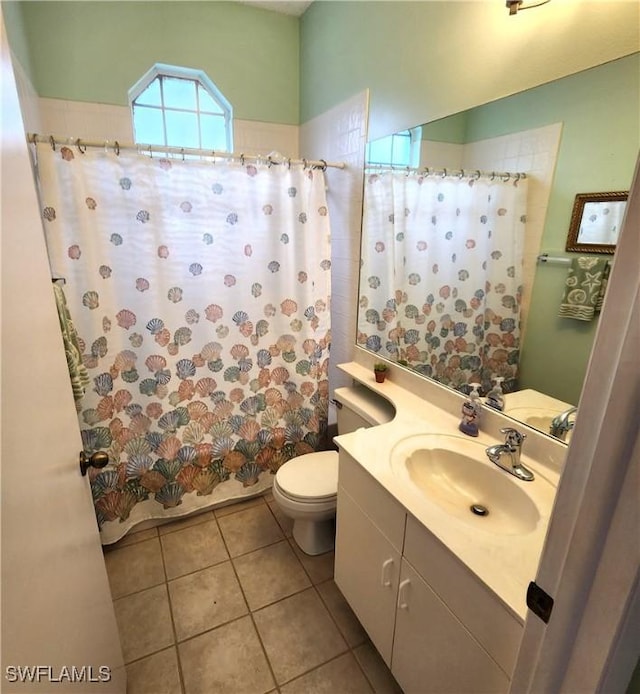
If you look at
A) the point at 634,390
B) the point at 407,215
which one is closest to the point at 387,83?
the point at 407,215

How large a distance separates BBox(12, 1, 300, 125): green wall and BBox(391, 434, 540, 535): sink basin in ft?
7.26

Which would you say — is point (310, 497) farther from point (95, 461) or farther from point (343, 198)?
point (343, 198)

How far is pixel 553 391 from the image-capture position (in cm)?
122

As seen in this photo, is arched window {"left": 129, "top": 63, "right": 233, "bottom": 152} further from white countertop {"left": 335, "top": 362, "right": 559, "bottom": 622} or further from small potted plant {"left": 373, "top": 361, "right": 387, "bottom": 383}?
white countertop {"left": 335, "top": 362, "right": 559, "bottom": 622}

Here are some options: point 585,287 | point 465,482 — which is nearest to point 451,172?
point 585,287

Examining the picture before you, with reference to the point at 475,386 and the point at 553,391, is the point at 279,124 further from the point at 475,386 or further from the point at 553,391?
the point at 553,391

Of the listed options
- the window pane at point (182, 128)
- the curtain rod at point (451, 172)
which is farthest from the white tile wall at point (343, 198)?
the window pane at point (182, 128)

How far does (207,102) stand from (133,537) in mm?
2614

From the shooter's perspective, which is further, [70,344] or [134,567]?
[134,567]

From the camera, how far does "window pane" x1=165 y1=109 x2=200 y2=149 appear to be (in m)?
2.36

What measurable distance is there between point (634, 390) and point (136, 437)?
2.05m

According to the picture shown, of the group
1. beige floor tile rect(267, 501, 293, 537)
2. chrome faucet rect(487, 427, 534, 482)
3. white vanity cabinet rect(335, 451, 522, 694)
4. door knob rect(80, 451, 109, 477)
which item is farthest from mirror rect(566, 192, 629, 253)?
beige floor tile rect(267, 501, 293, 537)

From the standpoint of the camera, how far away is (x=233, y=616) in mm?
1604

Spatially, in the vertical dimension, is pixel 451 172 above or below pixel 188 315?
above
